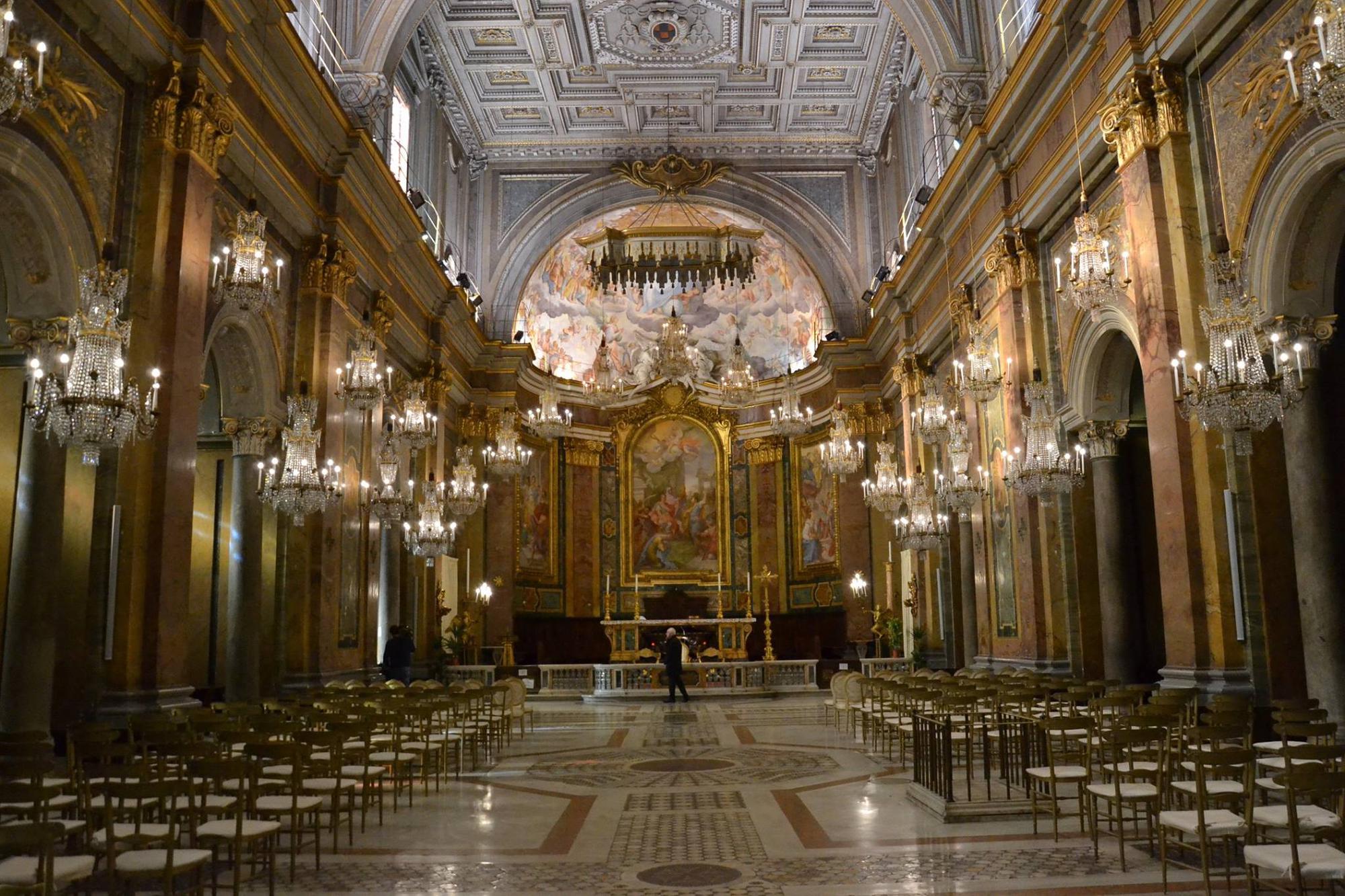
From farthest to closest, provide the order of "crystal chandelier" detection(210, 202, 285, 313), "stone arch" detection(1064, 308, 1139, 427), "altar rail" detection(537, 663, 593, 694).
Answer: "altar rail" detection(537, 663, 593, 694) → "stone arch" detection(1064, 308, 1139, 427) → "crystal chandelier" detection(210, 202, 285, 313)

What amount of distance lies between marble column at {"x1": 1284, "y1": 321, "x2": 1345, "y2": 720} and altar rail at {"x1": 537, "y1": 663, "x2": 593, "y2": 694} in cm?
1514

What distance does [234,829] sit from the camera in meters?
6.43

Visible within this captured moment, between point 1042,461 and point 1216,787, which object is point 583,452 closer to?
point 1042,461

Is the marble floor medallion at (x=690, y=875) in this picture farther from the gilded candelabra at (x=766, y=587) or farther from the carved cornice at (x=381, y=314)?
the gilded candelabra at (x=766, y=587)

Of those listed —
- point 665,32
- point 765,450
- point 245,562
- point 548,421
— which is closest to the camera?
point 245,562

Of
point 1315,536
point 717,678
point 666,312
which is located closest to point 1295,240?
point 1315,536

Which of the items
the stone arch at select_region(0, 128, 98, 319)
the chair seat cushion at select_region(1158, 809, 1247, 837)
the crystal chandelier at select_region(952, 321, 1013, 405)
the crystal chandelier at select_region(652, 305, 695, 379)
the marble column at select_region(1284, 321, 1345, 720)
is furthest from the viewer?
the crystal chandelier at select_region(652, 305, 695, 379)

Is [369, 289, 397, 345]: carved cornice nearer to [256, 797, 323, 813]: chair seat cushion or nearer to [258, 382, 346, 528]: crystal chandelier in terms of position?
[258, 382, 346, 528]: crystal chandelier

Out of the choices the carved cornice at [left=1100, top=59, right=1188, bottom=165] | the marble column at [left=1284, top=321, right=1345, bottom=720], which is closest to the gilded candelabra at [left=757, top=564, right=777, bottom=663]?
the carved cornice at [left=1100, top=59, right=1188, bottom=165]

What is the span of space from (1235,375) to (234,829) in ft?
25.6

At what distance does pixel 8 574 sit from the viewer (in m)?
11.2

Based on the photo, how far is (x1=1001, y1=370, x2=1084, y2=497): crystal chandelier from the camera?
12516mm

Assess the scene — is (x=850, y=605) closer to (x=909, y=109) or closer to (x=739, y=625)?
(x=739, y=625)

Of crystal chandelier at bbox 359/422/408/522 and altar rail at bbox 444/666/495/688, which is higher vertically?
crystal chandelier at bbox 359/422/408/522
